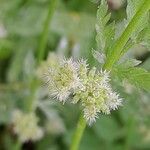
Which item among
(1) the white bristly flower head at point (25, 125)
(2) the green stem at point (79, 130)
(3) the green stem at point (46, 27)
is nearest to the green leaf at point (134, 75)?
(2) the green stem at point (79, 130)

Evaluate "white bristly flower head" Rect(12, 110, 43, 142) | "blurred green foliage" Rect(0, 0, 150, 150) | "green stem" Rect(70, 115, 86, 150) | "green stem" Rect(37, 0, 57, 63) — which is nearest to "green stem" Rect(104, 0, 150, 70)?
"green stem" Rect(70, 115, 86, 150)

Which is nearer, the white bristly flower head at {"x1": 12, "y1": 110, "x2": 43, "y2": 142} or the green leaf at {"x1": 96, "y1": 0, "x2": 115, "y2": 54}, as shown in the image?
the green leaf at {"x1": 96, "y1": 0, "x2": 115, "y2": 54}

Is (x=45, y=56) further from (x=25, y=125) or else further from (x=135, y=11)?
(x=135, y=11)

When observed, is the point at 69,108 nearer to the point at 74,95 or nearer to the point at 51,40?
the point at 51,40

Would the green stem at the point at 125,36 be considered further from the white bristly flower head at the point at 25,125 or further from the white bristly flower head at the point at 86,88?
the white bristly flower head at the point at 25,125

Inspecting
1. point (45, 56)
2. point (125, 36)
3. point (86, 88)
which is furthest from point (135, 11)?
point (45, 56)

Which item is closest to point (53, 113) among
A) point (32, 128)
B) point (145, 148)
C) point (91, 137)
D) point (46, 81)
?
point (32, 128)

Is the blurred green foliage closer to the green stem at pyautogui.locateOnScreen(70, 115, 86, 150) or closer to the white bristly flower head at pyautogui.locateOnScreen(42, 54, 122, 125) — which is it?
the green stem at pyautogui.locateOnScreen(70, 115, 86, 150)
